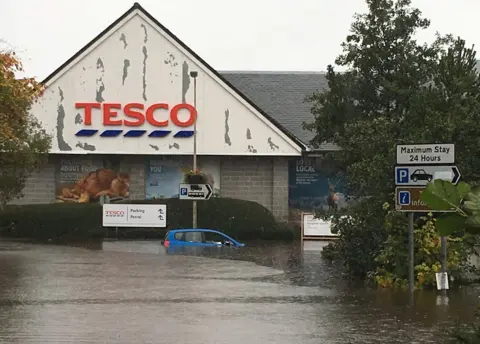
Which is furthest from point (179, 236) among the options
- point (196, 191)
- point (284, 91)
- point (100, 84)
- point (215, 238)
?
point (284, 91)

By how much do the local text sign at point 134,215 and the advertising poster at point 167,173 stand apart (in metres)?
4.29

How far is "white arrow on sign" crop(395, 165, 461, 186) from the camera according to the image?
563 inches

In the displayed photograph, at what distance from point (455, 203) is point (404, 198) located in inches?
410

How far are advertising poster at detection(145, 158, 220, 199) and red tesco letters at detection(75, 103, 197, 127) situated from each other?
249cm

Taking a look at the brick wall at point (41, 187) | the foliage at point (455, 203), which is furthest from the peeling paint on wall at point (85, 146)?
the foliage at point (455, 203)

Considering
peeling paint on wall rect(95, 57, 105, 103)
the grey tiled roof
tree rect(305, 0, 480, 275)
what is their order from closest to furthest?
tree rect(305, 0, 480, 275)
peeling paint on wall rect(95, 57, 105, 103)
the grey tiled roof

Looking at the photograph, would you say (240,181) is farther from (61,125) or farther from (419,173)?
(419,173)

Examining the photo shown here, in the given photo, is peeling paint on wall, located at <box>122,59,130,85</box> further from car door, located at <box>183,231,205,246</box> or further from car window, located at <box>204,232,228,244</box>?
car door, located at <box>183,231,205,246</box>

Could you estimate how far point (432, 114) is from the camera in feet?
59.6

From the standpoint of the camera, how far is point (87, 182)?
44.2 metres

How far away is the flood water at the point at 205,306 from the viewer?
10805mm

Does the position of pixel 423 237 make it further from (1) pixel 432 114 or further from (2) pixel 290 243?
(2) pixel 290 243

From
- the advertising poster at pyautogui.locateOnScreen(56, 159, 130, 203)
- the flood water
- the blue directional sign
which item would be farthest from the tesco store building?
the blue directional sign

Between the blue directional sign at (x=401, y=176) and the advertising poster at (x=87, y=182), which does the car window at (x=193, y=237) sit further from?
the blue directional sign at (x=401, y=176)
